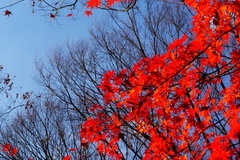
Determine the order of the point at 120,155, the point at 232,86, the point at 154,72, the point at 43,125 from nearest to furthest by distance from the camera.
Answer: the point at 154,72 → the point at 232,86 → the point at 120,155 → the point at 43,125

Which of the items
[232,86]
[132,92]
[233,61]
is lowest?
[132,92]

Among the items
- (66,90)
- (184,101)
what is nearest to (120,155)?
(184,101)

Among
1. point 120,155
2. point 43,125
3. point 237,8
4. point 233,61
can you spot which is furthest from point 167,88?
point 43,125

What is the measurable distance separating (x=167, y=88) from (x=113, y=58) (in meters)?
4.21

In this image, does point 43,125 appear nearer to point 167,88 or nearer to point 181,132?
point 181,132

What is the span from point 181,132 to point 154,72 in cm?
249

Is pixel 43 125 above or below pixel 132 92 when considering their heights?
above

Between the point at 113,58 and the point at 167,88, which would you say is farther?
the point at 113,58

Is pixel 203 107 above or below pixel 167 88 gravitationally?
above

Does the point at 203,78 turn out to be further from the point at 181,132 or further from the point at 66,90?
the point at 66,90

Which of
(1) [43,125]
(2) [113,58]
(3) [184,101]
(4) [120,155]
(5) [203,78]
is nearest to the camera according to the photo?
(5) [203,78]

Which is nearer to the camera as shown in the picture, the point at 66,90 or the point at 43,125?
the point at 66,90

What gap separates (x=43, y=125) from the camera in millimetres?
9273

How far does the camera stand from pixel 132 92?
3.49 metres
